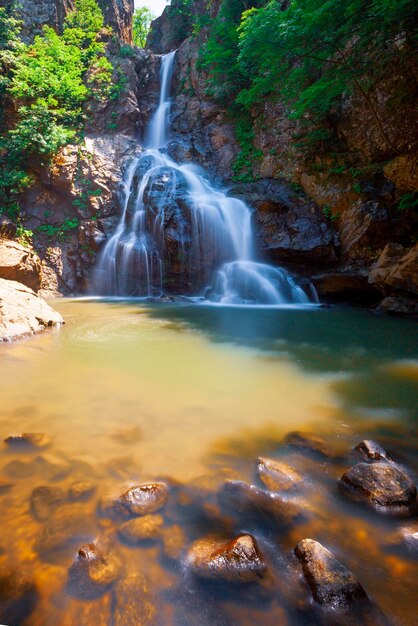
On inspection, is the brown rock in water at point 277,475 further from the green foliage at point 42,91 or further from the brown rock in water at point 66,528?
the green foliage at point 42,91

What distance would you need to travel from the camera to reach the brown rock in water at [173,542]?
1410 mm

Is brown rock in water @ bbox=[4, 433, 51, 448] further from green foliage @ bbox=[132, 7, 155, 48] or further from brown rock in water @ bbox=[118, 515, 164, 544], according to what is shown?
green foliage @ bbox=[132, 7, 155, 48]

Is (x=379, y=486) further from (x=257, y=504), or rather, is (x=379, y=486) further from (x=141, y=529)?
(x=141, y=529)

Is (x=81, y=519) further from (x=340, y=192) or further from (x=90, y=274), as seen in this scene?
(x=90, y=274)

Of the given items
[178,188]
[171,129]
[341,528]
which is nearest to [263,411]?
[341,528]

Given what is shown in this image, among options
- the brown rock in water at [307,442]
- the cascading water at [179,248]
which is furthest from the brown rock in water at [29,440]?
the cascading water at [179,248]

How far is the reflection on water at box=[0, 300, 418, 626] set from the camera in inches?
48.3

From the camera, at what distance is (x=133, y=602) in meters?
1.21

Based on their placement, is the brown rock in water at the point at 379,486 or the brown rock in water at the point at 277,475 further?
the brown rock in water at the point at 277,475

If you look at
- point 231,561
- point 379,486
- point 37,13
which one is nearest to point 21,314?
Answer: point 231,561

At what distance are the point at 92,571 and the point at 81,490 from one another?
0.54 meters

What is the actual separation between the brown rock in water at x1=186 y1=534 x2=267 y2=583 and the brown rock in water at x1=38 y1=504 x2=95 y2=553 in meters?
0.53

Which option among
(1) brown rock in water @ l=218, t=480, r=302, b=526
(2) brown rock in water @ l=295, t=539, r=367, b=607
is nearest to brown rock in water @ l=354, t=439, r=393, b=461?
(1) brown rock in water @ l=218, t=480, r=302, b=526

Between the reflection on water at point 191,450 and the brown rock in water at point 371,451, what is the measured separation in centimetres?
12
